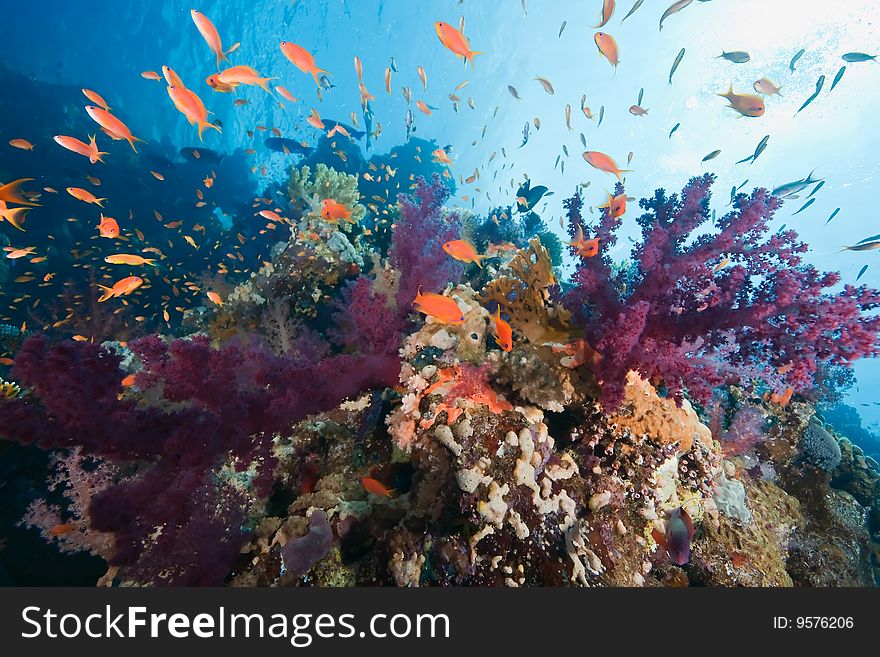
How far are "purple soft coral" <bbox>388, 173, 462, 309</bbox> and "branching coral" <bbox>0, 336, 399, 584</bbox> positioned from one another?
167cm

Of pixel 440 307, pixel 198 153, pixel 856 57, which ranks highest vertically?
pixel 198 153

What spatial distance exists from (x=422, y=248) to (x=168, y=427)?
3039mm

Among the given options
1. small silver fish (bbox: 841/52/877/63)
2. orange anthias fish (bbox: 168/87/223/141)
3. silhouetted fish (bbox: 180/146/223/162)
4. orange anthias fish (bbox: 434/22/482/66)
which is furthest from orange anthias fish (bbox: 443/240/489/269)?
silhouetted fish (bbox: 180/146/223/162)

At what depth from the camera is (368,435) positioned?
3.79 m

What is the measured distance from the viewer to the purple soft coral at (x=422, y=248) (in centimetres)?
426

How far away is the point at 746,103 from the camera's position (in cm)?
503

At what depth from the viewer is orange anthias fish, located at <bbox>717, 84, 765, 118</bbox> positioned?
500 cm

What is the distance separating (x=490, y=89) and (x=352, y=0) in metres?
18.1

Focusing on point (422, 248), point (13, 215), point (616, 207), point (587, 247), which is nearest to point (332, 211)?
point (422, 248)

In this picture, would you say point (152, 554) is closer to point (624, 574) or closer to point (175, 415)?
point (175, 415)

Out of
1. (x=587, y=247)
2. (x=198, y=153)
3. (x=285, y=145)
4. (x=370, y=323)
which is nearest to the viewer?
(x=587, y=247)

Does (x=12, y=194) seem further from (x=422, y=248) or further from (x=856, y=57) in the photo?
(x=856, y=57)

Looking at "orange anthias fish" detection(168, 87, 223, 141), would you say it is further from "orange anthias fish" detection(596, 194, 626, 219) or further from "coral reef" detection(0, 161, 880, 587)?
"orange anthias fish" detection(596, 194, 626, 219)

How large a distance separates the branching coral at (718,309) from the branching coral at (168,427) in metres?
2.59
